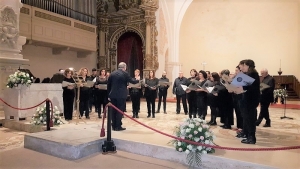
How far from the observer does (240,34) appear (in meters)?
15.7

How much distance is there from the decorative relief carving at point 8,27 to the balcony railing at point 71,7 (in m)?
2.36

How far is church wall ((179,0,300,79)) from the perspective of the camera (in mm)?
14750

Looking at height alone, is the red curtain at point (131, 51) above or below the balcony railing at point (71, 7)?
below

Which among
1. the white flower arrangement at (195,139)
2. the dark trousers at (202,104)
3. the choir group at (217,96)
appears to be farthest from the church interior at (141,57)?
the dark trousers at (202,104)

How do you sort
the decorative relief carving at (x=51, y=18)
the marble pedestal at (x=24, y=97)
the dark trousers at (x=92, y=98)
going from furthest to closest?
1. the decorative relief carving at (x=51, y=18)
2. the dark trousers at (x=92, y=98)
3. the marble pedestal at (x=24, y=97)

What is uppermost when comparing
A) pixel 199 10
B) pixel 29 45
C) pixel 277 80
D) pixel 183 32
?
pixel 199 10

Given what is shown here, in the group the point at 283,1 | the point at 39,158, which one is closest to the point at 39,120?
the point at 39,158

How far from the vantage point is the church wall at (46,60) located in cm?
1126

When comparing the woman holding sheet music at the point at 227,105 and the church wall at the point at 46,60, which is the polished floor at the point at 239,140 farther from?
the church wall at the point at 46,60

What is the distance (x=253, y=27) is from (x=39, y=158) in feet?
46.6

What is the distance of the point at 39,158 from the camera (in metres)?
4.56

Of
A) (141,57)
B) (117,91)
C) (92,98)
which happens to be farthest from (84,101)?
(141,57)

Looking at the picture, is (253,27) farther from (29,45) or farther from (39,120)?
(39,120)

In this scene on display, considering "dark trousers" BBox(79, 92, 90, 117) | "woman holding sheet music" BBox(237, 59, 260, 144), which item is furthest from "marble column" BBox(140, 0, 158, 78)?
"woman holding sheet music" BBox(237, 59, 260, 144)
